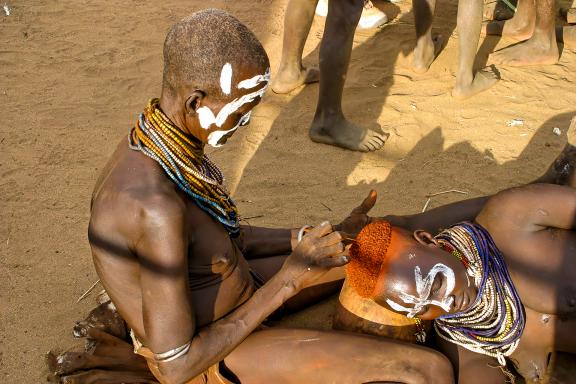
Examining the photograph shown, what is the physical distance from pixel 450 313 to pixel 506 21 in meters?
3.93

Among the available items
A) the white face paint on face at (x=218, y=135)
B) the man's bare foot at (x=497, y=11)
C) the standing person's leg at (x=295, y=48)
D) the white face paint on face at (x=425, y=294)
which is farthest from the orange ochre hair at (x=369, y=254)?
the man's bare foot at (x=497, y=11)

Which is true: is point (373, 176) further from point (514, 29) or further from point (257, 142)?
point (514, 29)

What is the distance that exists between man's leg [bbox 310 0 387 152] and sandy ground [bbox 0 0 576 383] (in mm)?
93

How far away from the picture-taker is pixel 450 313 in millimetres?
2734

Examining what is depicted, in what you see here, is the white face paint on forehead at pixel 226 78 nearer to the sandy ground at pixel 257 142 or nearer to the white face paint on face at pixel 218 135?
the white face paint on face at pixel 218 135

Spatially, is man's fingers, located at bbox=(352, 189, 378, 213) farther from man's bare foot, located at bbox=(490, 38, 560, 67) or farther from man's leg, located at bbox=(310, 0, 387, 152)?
man's bare foot, located at bbox=(490, 38, 560, 67)

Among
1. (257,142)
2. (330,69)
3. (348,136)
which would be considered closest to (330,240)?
(330,69)

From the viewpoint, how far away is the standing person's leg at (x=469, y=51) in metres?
4.77

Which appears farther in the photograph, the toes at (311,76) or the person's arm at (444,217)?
the toes at (311,76)

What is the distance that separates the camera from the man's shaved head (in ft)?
7.64

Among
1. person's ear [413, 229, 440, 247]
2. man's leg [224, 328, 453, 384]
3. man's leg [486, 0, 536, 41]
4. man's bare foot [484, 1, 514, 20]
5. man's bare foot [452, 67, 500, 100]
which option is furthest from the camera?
man's bare foot [484, 1, 514, 20]

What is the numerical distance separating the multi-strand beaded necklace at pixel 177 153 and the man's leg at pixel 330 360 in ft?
1.77

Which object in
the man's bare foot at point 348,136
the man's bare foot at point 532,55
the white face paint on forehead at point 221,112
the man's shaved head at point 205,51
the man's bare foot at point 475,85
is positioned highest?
the man's shaved head at point 205,51

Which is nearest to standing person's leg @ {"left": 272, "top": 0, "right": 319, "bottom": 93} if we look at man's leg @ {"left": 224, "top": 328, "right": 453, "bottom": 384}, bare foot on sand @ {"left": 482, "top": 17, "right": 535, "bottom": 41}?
bare foot on sand @ {"left": 482, "top": 17, "right": 535, "bottom": 41}
